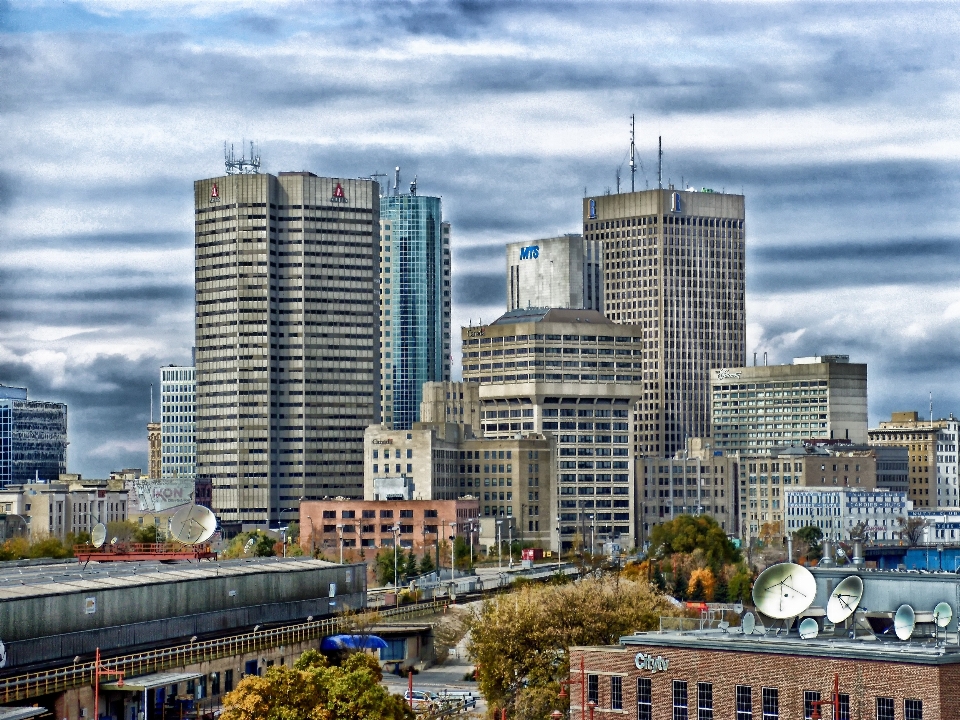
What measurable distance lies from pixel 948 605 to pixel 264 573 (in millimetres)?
56055

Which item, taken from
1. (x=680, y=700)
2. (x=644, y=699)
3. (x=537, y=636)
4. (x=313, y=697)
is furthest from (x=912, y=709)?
(x=537, y=636)

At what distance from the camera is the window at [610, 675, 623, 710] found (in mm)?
98000

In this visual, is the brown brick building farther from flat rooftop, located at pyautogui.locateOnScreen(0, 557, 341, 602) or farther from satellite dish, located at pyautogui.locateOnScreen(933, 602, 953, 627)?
flat rooftop, located at pyautogui.locateOnScreen(0, 557, 341, 602)

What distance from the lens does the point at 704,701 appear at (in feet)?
309

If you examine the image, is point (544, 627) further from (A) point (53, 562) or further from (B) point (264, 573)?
(A) point (53, 562)

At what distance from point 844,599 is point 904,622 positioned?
142 inches

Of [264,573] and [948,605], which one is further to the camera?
[264,573]

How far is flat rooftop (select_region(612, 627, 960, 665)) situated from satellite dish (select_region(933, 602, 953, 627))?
32.1 inches

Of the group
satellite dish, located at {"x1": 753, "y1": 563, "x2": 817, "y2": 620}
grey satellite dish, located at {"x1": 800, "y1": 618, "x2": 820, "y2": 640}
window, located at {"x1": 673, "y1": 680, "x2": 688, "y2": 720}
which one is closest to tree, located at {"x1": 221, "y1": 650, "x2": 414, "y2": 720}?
window, located at {"x1": 673, "y1": 680, "x2": 688, "y2": 720}

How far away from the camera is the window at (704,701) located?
93938mm

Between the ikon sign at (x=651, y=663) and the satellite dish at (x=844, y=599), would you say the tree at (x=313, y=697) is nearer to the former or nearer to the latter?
the ikon sign at (x=651, y=663)

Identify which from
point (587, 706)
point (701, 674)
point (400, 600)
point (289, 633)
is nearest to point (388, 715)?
point (587, 706)

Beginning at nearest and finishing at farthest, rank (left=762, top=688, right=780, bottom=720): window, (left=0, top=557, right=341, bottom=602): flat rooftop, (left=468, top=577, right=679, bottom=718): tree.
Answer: (left=762, top=688, right=780, bottom=720): window
(left=0, top=557, right=341, bottom=602): flat rooftop
(left=468, top=577, right=679, bottom=718): tree

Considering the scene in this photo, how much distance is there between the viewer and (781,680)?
9150cm
